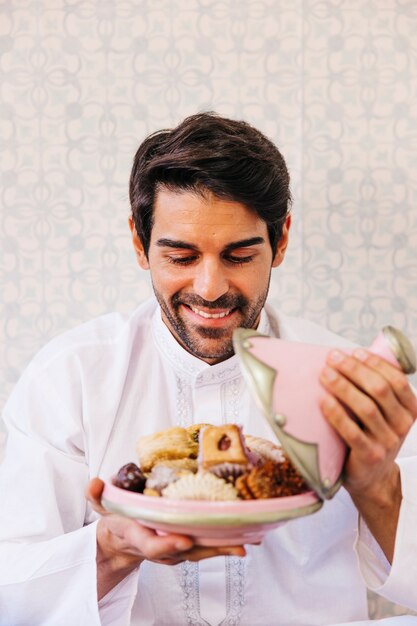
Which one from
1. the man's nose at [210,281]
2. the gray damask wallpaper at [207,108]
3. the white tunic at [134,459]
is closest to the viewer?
the man's nose at [210,281]

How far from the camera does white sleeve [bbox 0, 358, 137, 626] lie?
1420 mm

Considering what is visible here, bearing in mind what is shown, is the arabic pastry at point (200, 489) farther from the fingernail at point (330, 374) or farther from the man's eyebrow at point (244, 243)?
the man's eyebrow at point (244, 243)

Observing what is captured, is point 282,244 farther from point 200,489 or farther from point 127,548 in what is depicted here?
point 200,489

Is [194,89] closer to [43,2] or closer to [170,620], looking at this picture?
[43,2]

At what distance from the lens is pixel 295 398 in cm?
100

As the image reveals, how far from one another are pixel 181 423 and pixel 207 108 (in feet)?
3.22

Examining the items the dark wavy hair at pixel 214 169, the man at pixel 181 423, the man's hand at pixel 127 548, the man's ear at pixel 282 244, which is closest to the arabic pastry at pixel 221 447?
the man's hand at pixel 127 548

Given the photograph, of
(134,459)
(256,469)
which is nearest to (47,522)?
(134,459)

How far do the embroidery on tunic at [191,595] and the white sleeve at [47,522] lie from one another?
213 millimetres

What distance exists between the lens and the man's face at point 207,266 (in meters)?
1.55

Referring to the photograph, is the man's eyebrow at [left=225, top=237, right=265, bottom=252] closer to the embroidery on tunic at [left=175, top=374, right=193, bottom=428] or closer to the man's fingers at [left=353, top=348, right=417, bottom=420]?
the embroidery on tunic at [left=175, top=374, right=193, bottom=428]

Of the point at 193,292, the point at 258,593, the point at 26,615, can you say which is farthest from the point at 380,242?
the point at 26,615

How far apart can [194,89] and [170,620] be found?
1.46 meters

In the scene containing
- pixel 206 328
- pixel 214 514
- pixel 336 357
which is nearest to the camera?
pixel 214 514
